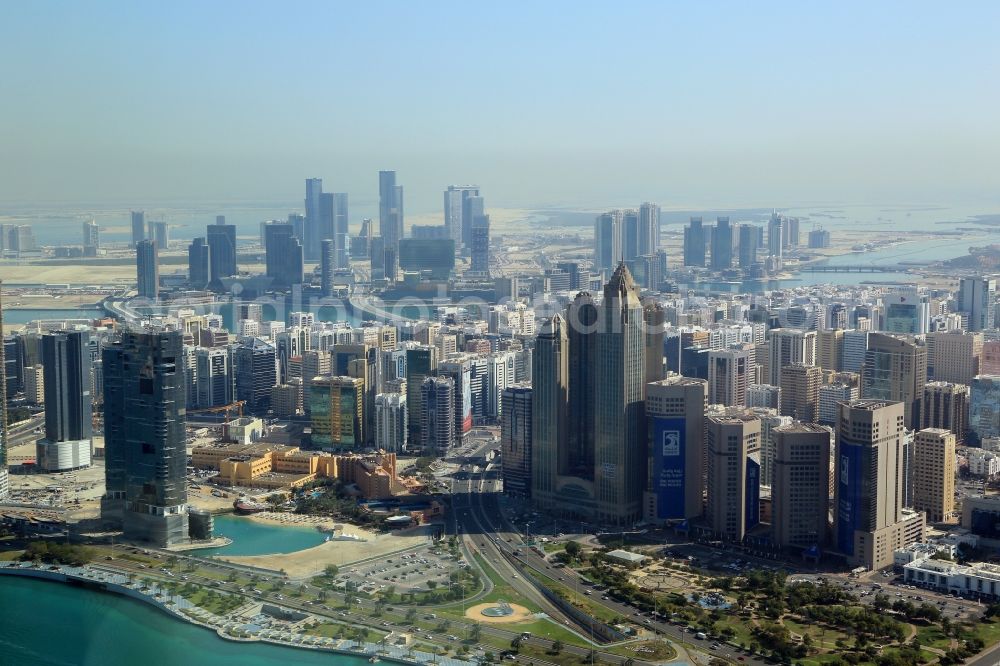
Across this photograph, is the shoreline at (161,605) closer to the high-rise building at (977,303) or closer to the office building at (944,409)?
the office building at (944,409)

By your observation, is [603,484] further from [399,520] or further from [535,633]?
[535,633]

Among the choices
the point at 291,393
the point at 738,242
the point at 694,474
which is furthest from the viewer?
the point at 738,242

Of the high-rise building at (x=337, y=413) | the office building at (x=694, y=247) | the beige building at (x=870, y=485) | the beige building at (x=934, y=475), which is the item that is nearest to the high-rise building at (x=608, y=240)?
the office building at (x=694, y=247)

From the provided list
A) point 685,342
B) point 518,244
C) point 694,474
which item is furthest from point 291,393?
point 518,244

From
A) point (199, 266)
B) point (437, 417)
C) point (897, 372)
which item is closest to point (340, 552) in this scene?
point (437, 417)

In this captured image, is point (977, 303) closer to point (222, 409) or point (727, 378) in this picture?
point (727, 378)

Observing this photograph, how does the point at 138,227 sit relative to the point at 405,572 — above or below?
above
